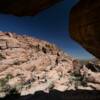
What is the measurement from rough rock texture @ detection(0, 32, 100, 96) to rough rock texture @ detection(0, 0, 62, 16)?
148 ft

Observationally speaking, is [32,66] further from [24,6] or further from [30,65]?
[24,6]

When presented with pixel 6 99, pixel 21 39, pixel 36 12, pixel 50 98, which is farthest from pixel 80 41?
pixel 21 39

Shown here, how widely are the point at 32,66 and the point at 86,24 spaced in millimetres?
61007

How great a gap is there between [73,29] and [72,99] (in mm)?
17994

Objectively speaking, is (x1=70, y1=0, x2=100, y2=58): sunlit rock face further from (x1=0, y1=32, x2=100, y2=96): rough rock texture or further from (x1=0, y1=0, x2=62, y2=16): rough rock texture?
(x1=0, y1=32, x2=100, y2=96): rough rock texture

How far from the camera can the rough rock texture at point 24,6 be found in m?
12.5

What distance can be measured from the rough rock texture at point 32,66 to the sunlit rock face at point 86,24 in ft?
140

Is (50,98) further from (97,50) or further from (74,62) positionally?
(74,62)

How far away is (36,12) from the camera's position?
14.0m

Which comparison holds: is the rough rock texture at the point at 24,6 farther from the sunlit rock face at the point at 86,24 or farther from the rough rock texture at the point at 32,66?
the rough rock texture at the point at 32,66

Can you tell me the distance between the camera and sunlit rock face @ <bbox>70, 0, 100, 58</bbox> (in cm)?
1354

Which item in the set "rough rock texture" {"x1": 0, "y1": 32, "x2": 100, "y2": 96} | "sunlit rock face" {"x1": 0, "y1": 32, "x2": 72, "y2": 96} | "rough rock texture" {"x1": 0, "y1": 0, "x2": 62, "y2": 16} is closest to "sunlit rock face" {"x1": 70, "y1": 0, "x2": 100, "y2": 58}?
"rough rock texture" {"x1": 0, "y1": 0, "x2": 62, "y2": 16}

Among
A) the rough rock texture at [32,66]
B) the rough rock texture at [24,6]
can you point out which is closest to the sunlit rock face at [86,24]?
the rough rock texture at [24,6]

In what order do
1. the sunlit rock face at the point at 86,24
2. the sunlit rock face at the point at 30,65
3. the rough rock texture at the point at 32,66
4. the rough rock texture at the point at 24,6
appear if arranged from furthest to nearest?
the sunlit rock face at the point at 30,65 < the rough rock texture at the point at 32,66 < the sunlit rock face at the point at 86,24 < the rough rock texture at the point at 24,6
